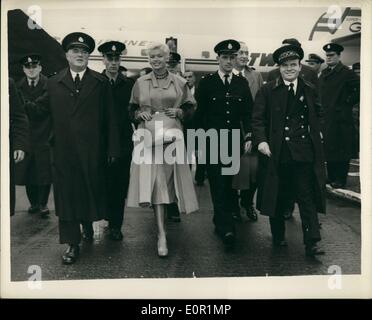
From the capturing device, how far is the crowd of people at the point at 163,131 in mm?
5152

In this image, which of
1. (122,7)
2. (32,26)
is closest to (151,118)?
(122,7)

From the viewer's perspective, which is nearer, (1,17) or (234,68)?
(1,17)

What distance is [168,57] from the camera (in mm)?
5227

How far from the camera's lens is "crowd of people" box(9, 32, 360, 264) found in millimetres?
5152

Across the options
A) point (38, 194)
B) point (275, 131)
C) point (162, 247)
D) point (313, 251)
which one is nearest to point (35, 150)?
point (38, 194)

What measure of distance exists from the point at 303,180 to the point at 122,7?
239 cm

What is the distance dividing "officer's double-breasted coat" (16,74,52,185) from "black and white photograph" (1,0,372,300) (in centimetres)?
2

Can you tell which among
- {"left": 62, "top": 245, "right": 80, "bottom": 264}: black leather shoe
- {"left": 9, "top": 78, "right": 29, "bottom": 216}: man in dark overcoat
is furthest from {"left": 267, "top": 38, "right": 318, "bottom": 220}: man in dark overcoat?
{"left": 9, "top": 78, "right": 29, "bottom": 216}: man in dark overcoat

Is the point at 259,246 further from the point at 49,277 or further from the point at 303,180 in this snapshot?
the point at 49,277

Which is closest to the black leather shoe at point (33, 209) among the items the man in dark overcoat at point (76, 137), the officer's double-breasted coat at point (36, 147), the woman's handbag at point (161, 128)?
the officer's double-breasted coat at point (36, 147)

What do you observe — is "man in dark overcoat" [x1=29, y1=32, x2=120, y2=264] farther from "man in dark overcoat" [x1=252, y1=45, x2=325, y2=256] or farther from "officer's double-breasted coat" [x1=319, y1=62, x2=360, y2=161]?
"officer's double-breasted coat" [x1=319, y1=62, x2=360, y2=161]

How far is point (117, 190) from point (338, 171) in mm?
2463

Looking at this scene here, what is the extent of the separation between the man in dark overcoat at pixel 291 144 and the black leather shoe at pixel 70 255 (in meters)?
1.83
